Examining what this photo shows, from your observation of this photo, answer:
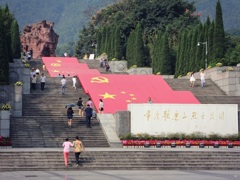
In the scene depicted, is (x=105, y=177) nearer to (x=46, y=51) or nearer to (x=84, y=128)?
(x=84, y=128)

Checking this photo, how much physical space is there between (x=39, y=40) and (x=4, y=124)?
4986 cm

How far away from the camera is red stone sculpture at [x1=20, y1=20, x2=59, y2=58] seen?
299 ft

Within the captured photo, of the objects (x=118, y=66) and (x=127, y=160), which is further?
(x=118, y=66)

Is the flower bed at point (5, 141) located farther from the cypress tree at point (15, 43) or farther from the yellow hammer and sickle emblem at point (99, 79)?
the cypress tree at point (15, 43)

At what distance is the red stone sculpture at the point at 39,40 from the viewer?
299ft

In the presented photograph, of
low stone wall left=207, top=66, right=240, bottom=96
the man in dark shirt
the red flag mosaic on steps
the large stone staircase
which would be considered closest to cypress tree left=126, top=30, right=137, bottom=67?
the red flag mosaic on steps

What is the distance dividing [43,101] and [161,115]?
9.28 m

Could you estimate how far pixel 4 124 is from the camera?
1657 inches

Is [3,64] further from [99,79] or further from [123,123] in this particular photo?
[99,79]

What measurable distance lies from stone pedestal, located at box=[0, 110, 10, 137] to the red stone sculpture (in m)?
48.3

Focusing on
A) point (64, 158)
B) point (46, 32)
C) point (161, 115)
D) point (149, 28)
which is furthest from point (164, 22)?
point (64, 158)

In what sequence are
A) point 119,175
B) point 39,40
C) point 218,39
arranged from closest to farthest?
point 119,175 < point 218,39 < point 39,40

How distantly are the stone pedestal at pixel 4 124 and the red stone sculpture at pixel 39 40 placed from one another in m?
48.3

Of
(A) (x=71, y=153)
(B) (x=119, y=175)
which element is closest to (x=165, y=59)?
(A) (x=71, y=153)
